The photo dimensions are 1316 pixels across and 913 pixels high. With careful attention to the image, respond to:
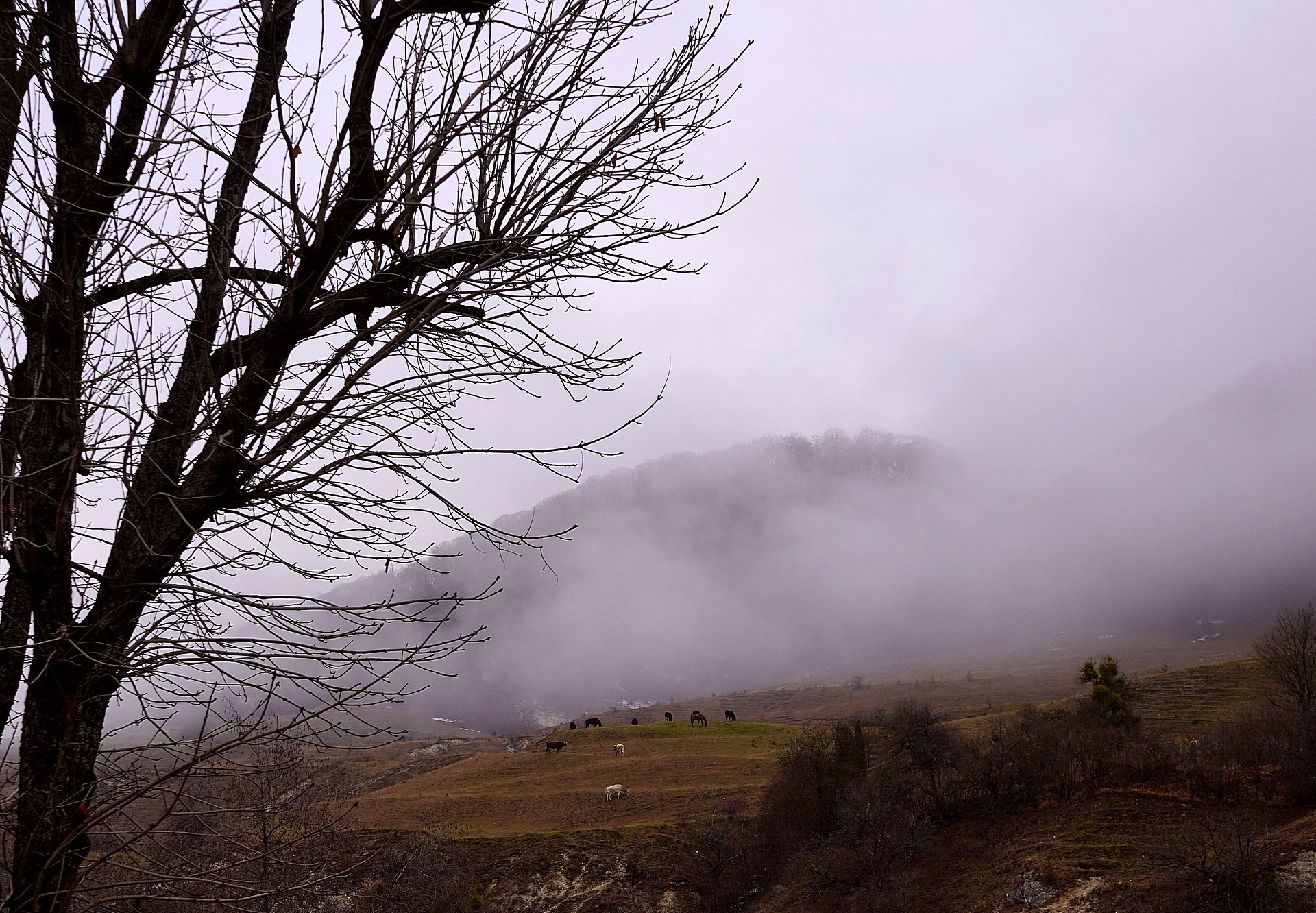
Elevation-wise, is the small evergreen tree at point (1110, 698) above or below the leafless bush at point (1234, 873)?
above

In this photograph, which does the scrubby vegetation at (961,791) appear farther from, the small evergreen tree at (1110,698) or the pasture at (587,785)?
the pasture at (587,785)

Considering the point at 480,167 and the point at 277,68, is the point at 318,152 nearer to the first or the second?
the point at 277,68

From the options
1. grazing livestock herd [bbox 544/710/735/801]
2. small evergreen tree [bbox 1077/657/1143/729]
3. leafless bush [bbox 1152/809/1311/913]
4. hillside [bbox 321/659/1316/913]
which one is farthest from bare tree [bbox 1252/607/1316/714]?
grazing livestock herd [bbox 544/710/735/801]

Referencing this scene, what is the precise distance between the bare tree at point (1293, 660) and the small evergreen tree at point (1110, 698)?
6.72m

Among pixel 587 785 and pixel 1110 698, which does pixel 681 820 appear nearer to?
pixel 587 785

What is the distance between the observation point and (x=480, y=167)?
299cm

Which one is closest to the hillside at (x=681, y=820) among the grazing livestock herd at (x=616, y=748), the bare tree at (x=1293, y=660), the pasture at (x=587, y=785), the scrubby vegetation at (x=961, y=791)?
the pasture at (x=587, y=785)

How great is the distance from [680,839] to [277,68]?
38.2m

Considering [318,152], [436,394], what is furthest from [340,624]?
[318,152]

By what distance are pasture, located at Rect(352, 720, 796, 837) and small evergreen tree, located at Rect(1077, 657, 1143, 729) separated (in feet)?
59.7

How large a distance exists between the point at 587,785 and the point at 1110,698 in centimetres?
3023

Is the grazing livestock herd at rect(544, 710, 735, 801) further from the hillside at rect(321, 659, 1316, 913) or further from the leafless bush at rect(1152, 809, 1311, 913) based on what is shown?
the leafless bush at rect(1152, 809, 1311, 913)

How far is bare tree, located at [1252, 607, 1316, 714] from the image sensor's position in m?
36.0

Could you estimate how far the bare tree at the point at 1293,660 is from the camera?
118ft
